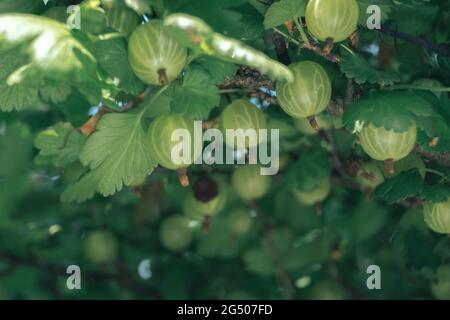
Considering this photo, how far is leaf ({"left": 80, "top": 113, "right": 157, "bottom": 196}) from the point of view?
5.26 feet

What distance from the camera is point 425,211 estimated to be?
1.81 metres

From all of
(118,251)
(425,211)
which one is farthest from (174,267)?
(425,211)

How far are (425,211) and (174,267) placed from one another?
1136 millimetres

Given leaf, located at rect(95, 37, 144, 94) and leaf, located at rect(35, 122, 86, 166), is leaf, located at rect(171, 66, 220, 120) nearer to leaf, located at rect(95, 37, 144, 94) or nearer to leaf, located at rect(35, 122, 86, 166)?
leaf, located at rect(95, 37, 144, 94)

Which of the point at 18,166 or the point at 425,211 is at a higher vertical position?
the point at 425,211

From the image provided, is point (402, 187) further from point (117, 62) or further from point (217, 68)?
point (117, 62)

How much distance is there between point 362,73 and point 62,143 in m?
0.77

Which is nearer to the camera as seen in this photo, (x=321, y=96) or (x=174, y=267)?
(x=321, y=96)

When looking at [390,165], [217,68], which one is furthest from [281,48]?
[390,165]

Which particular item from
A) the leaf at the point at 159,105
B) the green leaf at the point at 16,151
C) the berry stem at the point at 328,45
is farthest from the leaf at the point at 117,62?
the green leaf at the point at 16,151

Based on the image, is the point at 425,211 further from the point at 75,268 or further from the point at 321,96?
the point at 75,268

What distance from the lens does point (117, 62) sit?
4.90 feet

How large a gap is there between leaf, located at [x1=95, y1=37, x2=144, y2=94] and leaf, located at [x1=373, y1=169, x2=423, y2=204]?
619 mm

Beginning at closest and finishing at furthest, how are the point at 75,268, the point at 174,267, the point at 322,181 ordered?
the point at 322,181 < the point at 75,268 < the point at 174,267
